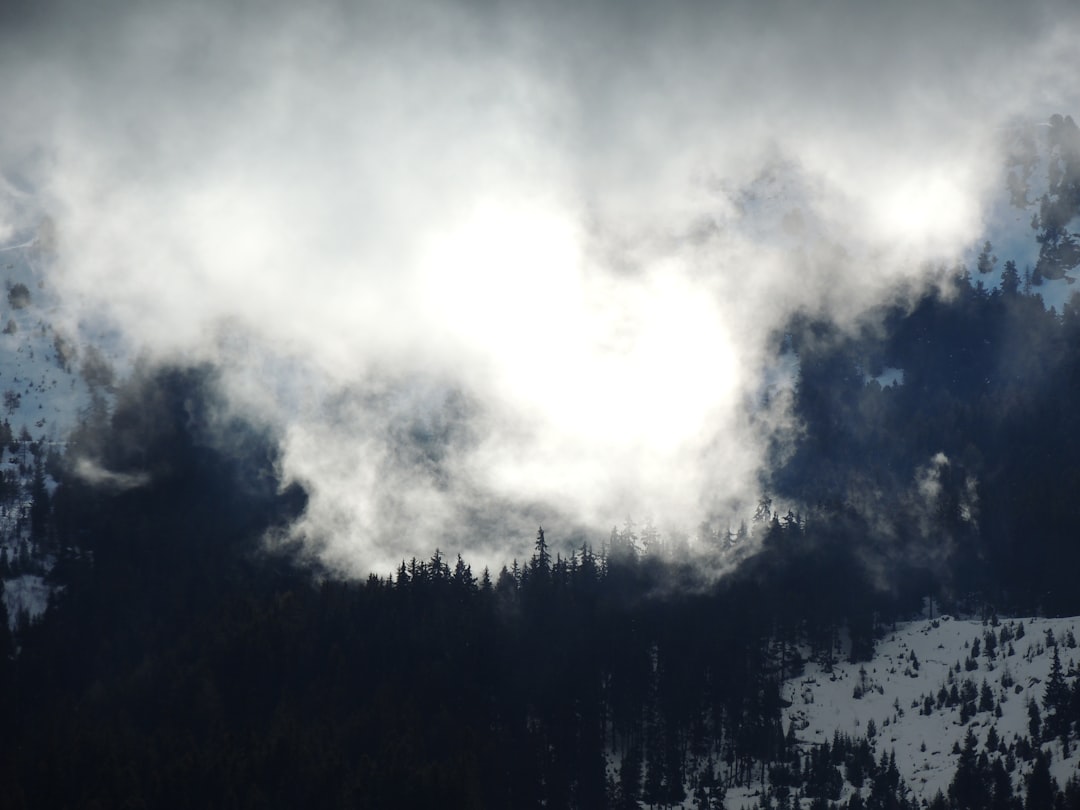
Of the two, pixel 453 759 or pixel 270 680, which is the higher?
pixel 270 680

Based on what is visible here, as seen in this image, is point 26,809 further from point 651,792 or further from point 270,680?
point 651,792

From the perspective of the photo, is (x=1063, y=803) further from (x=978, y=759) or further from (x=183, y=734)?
(x=183, y=734)

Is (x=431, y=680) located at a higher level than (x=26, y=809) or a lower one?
higher

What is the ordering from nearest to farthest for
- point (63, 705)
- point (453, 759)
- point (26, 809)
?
1. point (26, 809)
2. point (453, 759)
3. point (63, 705)

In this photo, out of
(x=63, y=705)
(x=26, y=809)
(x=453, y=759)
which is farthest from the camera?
(x=63, y=705)

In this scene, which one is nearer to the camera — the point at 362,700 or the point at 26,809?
the point at 26,809

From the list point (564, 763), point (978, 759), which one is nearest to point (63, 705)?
point (564, 763)

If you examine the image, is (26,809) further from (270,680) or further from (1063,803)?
(1063,803)

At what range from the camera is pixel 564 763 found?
198 metres

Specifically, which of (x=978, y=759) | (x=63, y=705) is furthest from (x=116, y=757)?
(x=978, y=759)

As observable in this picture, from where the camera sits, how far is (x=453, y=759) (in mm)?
181750

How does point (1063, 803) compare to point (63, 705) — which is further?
point (63, 705)

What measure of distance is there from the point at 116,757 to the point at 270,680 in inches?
1185

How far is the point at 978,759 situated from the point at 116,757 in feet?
393
